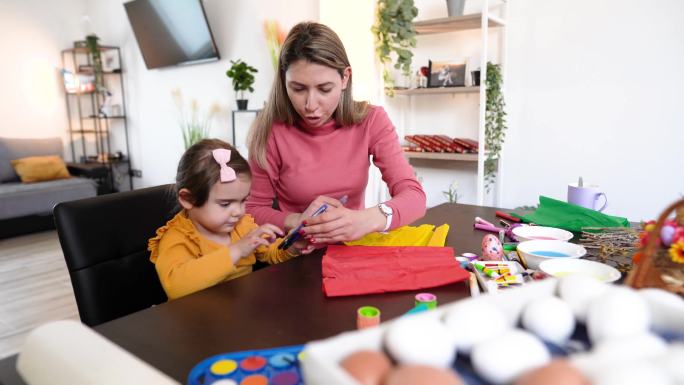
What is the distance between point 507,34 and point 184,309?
253cm

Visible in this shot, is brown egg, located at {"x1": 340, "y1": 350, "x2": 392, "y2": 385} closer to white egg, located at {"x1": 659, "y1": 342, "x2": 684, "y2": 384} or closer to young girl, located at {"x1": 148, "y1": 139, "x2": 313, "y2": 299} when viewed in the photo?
white egg, located at {"x1": 659, "y1": 342, "x2": 684, "y2": 384}

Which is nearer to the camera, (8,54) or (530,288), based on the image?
(530,288)

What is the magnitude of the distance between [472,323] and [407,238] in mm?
726

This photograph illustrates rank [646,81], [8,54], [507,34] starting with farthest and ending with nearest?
[8,54], [507,34], [646,81]

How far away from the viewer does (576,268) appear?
0.87 meters

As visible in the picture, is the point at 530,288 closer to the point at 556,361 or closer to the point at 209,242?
the point at 556,361

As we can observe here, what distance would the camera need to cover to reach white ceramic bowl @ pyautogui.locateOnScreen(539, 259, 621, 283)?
0.84m

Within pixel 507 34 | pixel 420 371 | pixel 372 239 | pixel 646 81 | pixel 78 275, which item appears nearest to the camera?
pixel 420 371

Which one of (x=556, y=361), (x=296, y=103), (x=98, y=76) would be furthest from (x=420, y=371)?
(x=98, y=76)

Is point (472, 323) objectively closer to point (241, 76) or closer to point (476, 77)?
point (476, 77)

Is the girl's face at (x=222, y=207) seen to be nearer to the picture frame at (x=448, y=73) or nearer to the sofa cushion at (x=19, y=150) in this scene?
the picture frame at (x=448, y=73)

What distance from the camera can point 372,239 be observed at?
1.15 metres

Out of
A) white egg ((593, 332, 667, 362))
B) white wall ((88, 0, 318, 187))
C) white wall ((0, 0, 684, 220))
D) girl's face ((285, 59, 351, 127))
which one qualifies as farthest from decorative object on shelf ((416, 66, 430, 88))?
white egg ((593, 332, 667, 362))

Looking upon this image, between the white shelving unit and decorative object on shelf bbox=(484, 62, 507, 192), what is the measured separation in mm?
69
